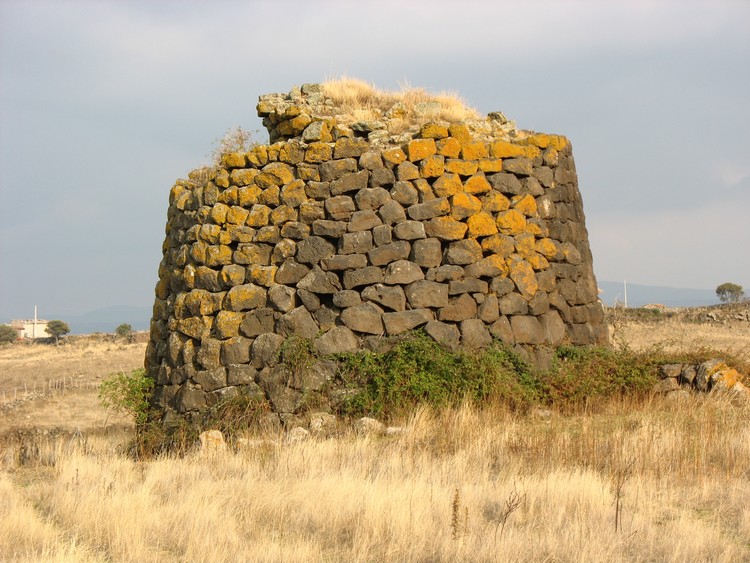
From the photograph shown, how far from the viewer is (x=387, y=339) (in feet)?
29.8

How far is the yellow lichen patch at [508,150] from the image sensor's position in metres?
9.94

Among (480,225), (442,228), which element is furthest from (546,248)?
(442,228)

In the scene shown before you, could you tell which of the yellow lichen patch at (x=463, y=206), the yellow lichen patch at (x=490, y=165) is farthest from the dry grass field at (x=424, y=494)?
the yellow lichen patch at (x=490, y=165)

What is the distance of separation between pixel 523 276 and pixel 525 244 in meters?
0.41

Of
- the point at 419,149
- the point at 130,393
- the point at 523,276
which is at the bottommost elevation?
the point at 130,393

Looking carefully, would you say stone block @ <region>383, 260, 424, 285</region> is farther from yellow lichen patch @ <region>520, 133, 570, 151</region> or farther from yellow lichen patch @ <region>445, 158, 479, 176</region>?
yellow lichen patch @ <region>520, 133, 570, 151</region>

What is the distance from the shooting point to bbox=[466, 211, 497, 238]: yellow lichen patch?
9.48 meters

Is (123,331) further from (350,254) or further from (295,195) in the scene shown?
(350,254)

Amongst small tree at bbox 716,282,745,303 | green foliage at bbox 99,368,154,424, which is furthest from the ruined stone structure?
small tree at bbox 716,282,745,303

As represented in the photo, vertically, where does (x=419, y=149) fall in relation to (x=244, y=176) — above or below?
above

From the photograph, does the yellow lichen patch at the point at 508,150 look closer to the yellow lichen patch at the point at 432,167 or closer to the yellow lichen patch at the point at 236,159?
the yellow lichen patch at the point at 432,167

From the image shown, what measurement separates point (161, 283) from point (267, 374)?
279 centimetres

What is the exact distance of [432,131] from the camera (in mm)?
9609

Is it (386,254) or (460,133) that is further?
(460,133)
